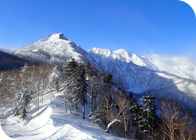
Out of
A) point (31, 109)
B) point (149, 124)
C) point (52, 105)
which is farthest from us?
point (31, 109)

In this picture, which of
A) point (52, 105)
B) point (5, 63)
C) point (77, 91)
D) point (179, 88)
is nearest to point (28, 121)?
point (52, 105)

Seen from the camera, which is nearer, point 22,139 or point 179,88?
point 22,139

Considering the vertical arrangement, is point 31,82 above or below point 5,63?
below

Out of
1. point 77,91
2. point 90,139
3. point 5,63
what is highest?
point 5,63

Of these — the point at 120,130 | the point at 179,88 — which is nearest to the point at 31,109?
the point at 120,130

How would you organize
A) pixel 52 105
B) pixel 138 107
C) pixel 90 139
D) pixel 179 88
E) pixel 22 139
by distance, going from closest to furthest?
pixel 90 139
pixel 22 139
pixel 138 107
pixel 52 105
pixel 179 88

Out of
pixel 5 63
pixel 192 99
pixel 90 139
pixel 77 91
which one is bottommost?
pixel 192 99

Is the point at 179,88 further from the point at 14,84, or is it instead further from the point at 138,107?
the point at 14,84

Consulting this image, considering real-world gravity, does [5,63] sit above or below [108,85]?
above

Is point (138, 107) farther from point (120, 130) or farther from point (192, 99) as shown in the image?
point (192, 99)

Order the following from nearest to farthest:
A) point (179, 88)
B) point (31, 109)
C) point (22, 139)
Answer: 1. point (22, 139)
2. point (31, 109)
3. point (179, 88)
